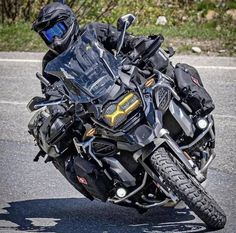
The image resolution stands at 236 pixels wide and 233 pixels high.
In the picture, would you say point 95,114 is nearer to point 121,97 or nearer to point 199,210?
point 121,97

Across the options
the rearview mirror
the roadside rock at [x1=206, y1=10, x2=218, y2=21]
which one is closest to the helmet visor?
the rearview mirror

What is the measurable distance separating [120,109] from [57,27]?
98cm

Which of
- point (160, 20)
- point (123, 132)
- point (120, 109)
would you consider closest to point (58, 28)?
point (120, 109)

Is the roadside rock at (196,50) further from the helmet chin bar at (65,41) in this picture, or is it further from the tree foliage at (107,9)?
the helmet chin bar at (65,41)

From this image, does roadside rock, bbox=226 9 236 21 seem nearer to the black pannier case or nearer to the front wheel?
the black pannier case

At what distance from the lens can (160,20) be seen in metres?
15.7

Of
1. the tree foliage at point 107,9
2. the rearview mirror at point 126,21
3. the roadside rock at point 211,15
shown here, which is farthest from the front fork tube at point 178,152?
the tree foliage at point 107,9

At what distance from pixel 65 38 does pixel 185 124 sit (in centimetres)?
Answer: 113

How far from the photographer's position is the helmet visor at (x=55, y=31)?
7332mm

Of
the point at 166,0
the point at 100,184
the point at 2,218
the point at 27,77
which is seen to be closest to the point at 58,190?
the point at 2,218

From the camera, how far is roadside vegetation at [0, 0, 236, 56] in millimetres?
13672

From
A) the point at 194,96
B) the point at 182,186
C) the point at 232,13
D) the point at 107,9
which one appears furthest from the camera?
the point at 107,9

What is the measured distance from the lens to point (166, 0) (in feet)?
55.3

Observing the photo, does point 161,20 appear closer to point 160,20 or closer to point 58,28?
point 160,20
